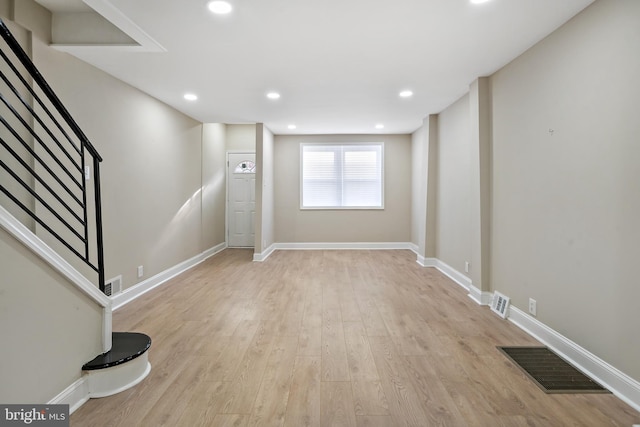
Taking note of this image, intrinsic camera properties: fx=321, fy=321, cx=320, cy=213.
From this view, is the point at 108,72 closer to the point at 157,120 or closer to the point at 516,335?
the point at 157,120

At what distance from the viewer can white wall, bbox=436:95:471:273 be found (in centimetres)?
428

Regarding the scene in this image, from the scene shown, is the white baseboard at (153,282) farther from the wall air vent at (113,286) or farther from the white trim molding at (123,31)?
the white trim molding at (123,31)

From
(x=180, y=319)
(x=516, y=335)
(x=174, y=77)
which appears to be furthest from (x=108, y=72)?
(x=516, y=335)

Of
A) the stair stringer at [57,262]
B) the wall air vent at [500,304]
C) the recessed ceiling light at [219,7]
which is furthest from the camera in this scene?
the wall air vent at [500,304]

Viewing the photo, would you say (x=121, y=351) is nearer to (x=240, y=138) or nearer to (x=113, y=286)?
(x=113, y=286)

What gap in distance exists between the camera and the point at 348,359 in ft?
7.97

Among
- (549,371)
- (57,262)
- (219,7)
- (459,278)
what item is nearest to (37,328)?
(57,262)

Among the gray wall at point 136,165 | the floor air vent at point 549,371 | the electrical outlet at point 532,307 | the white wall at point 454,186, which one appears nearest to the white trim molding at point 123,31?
the gray wall at point 136,165

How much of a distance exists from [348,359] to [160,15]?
2.91 meters

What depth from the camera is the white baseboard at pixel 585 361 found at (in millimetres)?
1912

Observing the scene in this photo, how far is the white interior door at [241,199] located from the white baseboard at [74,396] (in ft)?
18.0

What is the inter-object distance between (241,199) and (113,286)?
4045 millimetres

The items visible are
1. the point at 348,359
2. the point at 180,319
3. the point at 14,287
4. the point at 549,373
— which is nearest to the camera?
the point at 14,287

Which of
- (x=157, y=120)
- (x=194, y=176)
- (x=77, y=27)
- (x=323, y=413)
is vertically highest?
(x=77, y=27)
